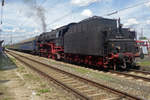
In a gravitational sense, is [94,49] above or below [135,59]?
above

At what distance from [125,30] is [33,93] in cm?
703

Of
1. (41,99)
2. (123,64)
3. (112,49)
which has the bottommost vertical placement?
(41,99)

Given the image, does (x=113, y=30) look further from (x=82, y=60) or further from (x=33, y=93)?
(x=33, y=93)

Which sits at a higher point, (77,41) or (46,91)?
(77,41)

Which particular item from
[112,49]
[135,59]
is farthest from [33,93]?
[135,59]

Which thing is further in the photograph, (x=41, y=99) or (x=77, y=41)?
(x=77, y=41)

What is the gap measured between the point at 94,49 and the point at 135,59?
2507 mm

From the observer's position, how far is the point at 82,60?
12773mm

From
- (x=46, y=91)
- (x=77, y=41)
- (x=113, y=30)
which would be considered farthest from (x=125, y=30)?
(x=46, y=91)

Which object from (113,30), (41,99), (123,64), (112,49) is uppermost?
(113,30)

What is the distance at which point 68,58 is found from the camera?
15.4 m

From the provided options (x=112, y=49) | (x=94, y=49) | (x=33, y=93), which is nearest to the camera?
(x=33, y=93)

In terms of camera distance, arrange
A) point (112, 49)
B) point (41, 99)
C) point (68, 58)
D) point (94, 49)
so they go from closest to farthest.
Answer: point (41, 99), point (112, 49), point (94, 49), point (68, 58)

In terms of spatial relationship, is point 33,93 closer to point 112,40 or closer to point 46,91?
point 46,91
